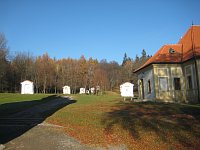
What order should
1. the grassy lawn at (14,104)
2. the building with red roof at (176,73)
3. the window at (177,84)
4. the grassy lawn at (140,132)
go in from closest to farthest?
the grassy lawn at (140,132)
the grassy lawn at (14,104)
the building with red roof at (176,73)
the window at (177,84)

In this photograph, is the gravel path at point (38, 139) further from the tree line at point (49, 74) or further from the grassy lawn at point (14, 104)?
the tree line at point (49, 74)

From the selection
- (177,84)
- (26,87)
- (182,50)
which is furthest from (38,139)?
(26,87)

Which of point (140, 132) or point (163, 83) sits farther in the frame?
point (163, 83)

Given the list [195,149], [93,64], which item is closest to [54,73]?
[93,64]

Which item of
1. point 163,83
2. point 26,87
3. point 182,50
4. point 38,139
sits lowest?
point 38,139

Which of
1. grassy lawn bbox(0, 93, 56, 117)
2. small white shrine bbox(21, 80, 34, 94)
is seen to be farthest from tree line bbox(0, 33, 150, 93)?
grassy lawn bbox(0, 93, 56, 117)

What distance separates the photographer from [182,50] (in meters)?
31.0

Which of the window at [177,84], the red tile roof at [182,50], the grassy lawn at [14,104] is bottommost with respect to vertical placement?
the grassy lawn at [14,104]

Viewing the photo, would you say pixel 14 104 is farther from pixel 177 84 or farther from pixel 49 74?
pixel 49 74

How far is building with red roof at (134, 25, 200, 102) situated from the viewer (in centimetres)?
2633

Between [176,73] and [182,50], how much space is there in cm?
422

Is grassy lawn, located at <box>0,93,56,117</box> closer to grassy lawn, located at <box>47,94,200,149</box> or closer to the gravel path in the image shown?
the gravel path

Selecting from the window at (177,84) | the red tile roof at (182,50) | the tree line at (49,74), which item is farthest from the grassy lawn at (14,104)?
the tree line at (49,74)

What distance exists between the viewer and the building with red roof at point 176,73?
→ 2633 centimetres
